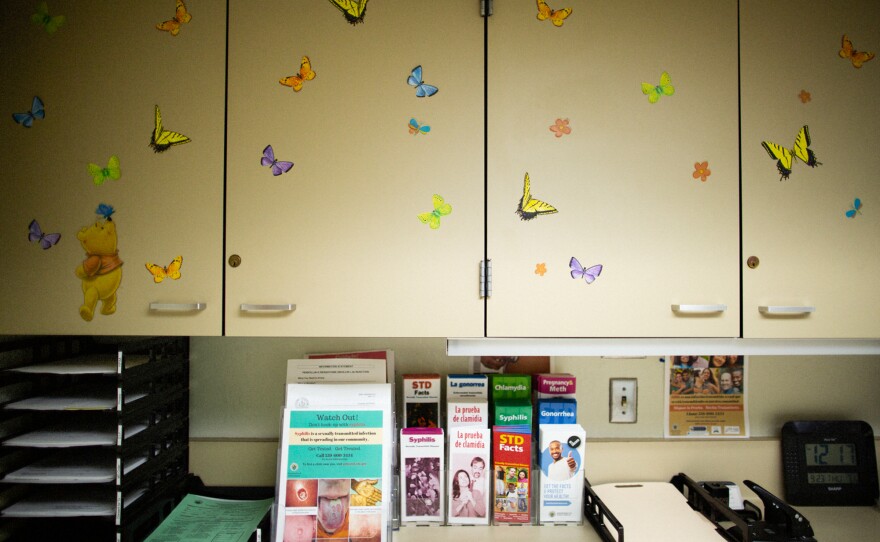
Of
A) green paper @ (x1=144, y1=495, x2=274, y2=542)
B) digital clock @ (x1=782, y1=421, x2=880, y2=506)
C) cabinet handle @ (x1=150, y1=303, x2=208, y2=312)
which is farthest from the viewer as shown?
digital clock @ (x1=782, y1=421, x2=880, y2=506)

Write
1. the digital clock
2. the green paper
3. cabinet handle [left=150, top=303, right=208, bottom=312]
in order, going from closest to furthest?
1. cabinet handle [left=150, top=303, right=208, bottom=312]
2. the green paper
3. the digital clock

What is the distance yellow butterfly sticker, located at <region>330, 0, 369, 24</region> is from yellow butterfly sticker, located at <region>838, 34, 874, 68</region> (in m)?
1.16

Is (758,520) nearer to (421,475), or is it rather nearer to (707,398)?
(707,398)

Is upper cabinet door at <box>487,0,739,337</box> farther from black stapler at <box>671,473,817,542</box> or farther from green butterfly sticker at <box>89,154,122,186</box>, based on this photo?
green butterfly sticker at <box>89,154,122,186</box>

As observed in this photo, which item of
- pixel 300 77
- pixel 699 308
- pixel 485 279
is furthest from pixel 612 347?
pixel 300 77

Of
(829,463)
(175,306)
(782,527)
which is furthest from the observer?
(829,463)

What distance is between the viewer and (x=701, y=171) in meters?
1.20

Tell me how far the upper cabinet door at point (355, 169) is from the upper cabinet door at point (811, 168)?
2.21 feet

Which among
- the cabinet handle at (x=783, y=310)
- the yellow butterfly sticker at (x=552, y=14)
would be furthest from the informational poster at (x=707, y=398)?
the yellow butterfly sticker at (x=552, y=14)

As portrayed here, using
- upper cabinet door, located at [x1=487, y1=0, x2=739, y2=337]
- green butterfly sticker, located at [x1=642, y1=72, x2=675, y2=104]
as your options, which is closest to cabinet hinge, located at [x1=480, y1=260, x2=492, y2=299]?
upper cabinet door, located at [x1=487, y1=0, x2=739, y2=337]

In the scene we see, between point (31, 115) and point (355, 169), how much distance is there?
0.76 metres

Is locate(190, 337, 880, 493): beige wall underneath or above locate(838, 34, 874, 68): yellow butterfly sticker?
underneath

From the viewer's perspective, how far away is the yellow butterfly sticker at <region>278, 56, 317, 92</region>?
1.17 metres

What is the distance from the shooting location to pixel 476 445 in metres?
1.33
